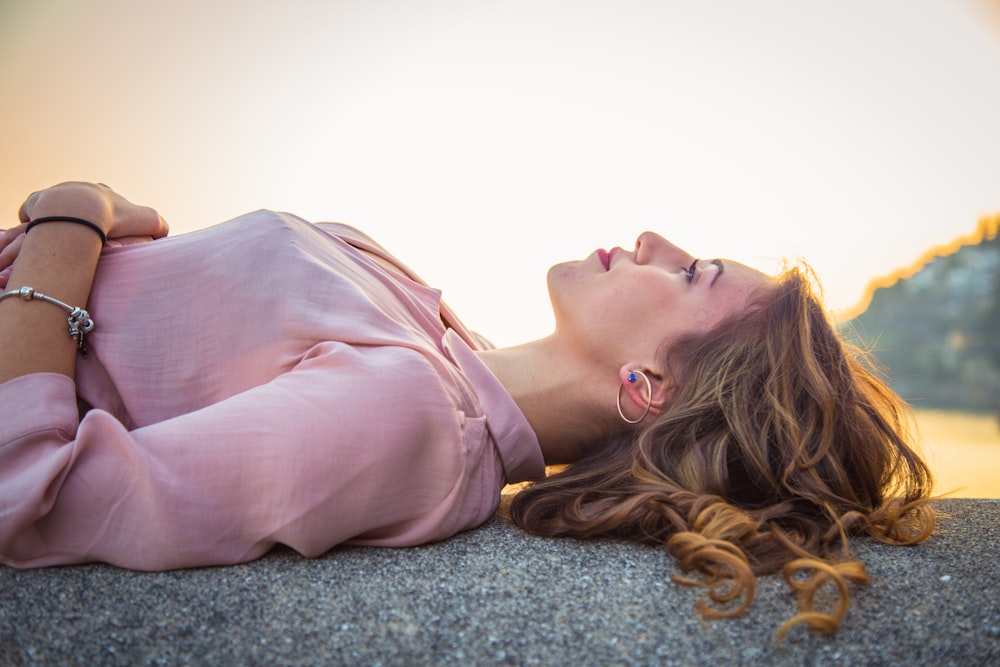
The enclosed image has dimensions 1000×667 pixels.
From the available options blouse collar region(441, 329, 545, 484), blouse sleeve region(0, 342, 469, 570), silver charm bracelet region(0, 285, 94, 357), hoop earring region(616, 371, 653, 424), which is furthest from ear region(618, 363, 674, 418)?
silver charm bracelet region(0, 285, 94, 357)

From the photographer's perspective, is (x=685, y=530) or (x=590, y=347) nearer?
(x=685, y=530)

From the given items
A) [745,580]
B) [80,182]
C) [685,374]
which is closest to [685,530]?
[745,580]

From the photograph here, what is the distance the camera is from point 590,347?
1771 mm

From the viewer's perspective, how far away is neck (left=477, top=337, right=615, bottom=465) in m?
1.78

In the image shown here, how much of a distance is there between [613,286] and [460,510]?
683 mm

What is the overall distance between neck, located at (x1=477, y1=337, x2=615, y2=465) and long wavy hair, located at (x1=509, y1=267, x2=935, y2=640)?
80 millimetres

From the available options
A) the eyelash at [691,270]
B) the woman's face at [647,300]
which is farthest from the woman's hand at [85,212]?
the eyelash at [691,270]

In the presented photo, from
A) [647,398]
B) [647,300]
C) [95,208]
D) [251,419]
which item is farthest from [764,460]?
[95,208]

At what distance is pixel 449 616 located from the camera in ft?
3.61

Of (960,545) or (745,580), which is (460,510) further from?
(960,545)

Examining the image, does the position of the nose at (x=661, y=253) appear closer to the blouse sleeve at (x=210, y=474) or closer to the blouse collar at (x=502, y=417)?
the blouse collar at (x=502, y=417)

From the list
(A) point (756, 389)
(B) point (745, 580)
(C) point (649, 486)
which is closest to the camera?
(B) point (745, 580)

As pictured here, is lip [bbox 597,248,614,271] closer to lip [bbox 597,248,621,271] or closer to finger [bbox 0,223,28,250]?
lip [bbox 597,248,621,271]

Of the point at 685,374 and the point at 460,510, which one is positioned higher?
the point at 685,374
